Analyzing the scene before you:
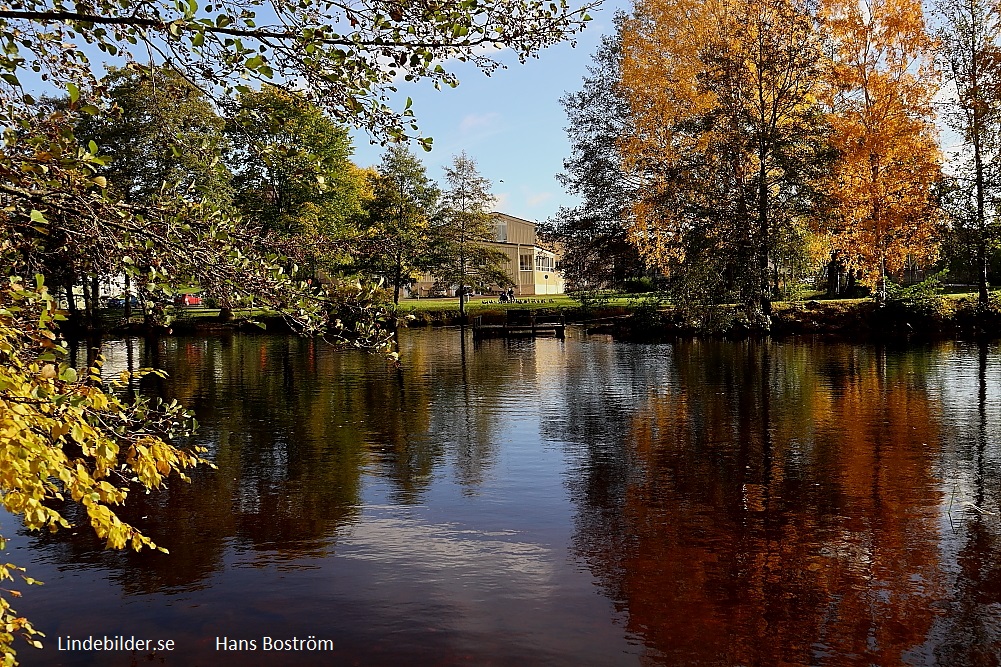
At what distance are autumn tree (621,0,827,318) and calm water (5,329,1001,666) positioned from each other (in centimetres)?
1293

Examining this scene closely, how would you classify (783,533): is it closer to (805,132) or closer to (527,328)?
(805,132)

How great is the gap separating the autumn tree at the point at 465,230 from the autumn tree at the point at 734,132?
2046 cm

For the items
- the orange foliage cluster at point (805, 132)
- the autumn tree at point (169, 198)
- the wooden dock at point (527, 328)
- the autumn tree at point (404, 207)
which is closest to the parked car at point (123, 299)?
the autumn tree at point (169, 198)

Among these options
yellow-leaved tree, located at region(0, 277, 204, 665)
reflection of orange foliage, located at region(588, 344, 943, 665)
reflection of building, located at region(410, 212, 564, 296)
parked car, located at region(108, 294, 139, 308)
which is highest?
reflection of building, located at region(410, 212, 564, 296)

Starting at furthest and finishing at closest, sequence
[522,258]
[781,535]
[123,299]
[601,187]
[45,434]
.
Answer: [522,258] → [123,299] → [601,187] → [781,535] → [45,434]

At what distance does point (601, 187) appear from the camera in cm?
4153

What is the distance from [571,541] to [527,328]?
35217 millimetres

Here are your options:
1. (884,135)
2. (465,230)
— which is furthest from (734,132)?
(465,230)

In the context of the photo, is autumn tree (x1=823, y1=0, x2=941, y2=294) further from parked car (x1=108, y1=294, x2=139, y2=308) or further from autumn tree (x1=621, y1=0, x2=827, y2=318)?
parked car (x1=108, y1=294, x2=139, y2=308)

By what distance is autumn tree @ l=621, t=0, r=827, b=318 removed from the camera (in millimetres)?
30906

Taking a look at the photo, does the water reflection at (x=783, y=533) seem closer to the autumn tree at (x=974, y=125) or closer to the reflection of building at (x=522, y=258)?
the autumn tree at (x=974, y=125)

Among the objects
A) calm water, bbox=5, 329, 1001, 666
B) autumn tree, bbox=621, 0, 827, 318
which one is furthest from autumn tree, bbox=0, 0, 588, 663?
autumn tree, bbox=621, 0, 827, 318

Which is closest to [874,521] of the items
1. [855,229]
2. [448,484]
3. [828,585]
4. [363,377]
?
[828,585]

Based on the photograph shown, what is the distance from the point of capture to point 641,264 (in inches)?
1651
